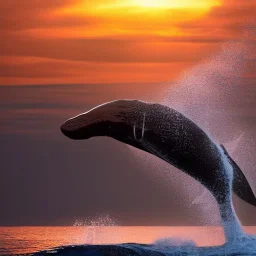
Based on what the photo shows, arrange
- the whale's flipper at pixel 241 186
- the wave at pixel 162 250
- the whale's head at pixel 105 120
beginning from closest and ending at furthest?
the whale's head at pixel 105 120
the wave at pixel 162 250
the whale's flipper at pixel 241 186

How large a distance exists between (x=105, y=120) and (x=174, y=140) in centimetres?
272

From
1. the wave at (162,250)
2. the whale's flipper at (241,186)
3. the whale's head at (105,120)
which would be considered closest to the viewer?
the whale's head at (105,120)

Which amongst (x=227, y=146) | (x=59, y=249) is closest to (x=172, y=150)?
(x=227, y=146)

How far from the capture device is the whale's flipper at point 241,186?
3188cm

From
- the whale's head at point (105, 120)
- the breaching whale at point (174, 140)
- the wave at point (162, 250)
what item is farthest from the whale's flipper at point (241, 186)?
the whale's head at point (105, 120)

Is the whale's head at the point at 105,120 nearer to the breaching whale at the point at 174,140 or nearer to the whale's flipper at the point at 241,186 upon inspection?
the breaching whale at the point at 174,140

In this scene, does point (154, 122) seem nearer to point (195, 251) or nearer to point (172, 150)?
point (172, 150)

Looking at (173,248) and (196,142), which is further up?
(196,142)

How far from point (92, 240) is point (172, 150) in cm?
546

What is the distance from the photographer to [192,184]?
1329 inches

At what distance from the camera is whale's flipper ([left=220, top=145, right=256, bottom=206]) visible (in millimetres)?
31875

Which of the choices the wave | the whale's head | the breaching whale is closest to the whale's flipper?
the breaching whale

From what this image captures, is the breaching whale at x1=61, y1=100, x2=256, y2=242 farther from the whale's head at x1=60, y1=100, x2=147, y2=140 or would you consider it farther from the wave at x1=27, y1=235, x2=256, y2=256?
the wave at x1=27, y1=235, x2=256, y2=256

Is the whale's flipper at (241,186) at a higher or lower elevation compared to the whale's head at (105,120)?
lower
